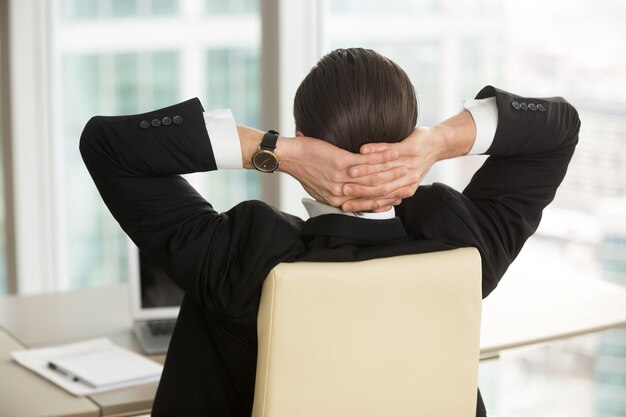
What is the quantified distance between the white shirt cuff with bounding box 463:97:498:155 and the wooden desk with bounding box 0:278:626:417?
2.95ft

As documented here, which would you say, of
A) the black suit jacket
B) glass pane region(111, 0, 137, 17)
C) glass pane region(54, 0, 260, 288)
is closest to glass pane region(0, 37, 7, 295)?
glass pane region(54, 0, 260, 288)

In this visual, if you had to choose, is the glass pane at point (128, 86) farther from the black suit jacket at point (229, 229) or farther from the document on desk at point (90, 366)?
the black suit jacket at point (229, 229)

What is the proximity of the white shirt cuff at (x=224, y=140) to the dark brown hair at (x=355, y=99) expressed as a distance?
4.6 inches

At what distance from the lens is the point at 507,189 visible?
160 centimetres

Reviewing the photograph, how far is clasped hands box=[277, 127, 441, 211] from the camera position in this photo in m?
1.39

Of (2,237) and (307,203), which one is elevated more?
(307,203)

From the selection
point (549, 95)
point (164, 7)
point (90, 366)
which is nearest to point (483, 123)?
point (90, 366)

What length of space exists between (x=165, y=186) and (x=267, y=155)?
171mm

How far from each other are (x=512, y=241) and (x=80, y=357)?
1.24 metres

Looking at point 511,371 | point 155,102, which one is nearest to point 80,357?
point 511,371

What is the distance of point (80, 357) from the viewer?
235cm

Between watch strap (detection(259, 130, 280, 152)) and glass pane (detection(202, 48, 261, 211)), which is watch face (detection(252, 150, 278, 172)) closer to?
watch strap (detection(259, 130, 280, 152))

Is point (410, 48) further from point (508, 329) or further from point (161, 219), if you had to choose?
point (161, 219)

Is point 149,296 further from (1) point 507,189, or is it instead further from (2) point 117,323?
(1) point 507,189
